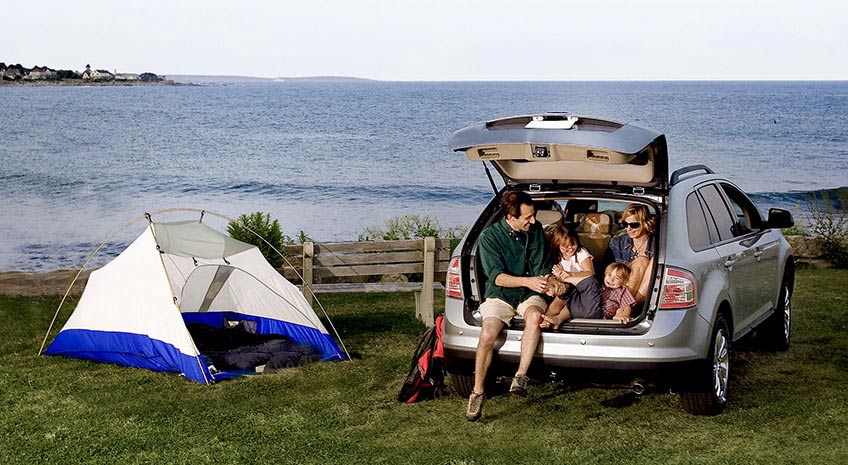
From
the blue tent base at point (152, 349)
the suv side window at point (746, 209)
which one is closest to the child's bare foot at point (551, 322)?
the suv side window at point (746, 209)

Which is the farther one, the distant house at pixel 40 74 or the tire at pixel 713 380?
the distant house at pixel 40 74

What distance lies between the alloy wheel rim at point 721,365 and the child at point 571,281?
793mm

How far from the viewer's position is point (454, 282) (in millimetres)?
6441

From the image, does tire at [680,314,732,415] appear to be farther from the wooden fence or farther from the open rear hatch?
the wooden fence

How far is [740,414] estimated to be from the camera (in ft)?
21.3

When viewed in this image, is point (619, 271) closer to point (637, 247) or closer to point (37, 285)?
point (637, 247)

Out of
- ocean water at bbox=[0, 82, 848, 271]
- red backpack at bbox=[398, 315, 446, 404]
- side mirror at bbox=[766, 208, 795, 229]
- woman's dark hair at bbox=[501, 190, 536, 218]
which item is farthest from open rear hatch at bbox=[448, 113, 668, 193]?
ocean water at bbox=[0, 82, 848, 271]

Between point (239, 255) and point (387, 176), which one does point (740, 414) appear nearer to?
point (239, 255)

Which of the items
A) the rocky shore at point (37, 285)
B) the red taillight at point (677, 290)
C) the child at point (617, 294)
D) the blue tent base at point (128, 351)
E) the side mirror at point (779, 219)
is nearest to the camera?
the red taillight at point (677, 290)

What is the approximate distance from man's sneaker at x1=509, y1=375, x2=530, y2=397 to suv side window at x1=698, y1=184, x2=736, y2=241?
193 centimetres

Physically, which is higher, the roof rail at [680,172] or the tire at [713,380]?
the roof rail at [680,172]

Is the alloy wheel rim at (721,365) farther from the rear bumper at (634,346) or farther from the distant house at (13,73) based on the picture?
the distant house at (13,73)

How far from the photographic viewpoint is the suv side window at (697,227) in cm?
643

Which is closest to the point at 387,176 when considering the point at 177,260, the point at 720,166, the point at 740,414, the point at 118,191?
the point at 118,191
